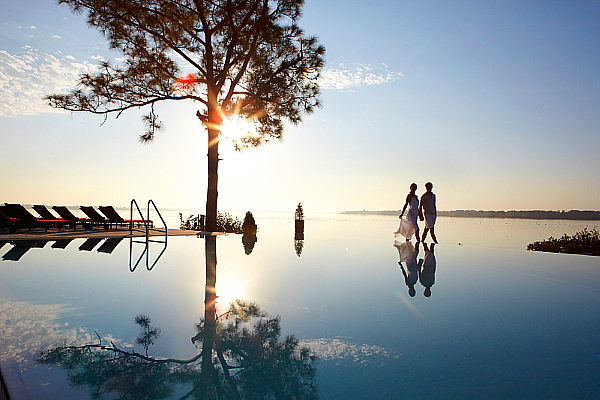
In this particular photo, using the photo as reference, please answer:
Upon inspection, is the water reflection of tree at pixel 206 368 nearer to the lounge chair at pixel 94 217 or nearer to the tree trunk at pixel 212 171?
the tree trunk at pixel 212 171

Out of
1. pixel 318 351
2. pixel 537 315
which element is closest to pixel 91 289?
pixel 318 351

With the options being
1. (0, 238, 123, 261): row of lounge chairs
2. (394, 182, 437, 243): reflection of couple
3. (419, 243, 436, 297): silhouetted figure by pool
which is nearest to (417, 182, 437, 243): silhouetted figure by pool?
(394, 182, 437, 243): reflection of couple

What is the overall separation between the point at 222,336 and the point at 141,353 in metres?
0.67

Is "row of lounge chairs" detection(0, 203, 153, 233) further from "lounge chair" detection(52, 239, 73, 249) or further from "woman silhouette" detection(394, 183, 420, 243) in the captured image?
"woman silhouette" detection(394, 183, 420, 243)

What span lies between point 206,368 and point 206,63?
13383 millimetres

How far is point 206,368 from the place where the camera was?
256 cm

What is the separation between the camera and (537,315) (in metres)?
4.02

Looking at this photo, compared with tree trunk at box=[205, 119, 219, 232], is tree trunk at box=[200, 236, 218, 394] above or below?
below

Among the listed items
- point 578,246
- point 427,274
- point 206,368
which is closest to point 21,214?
point 427,274

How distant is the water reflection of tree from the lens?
2.21 m

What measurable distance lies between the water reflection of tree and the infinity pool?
12mm

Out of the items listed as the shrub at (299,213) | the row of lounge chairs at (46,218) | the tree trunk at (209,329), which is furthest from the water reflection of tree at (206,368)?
the shrub at (299,213)

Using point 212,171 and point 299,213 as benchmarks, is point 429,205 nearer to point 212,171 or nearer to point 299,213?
point 299,213

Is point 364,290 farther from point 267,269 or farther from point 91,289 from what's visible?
point 91,289
